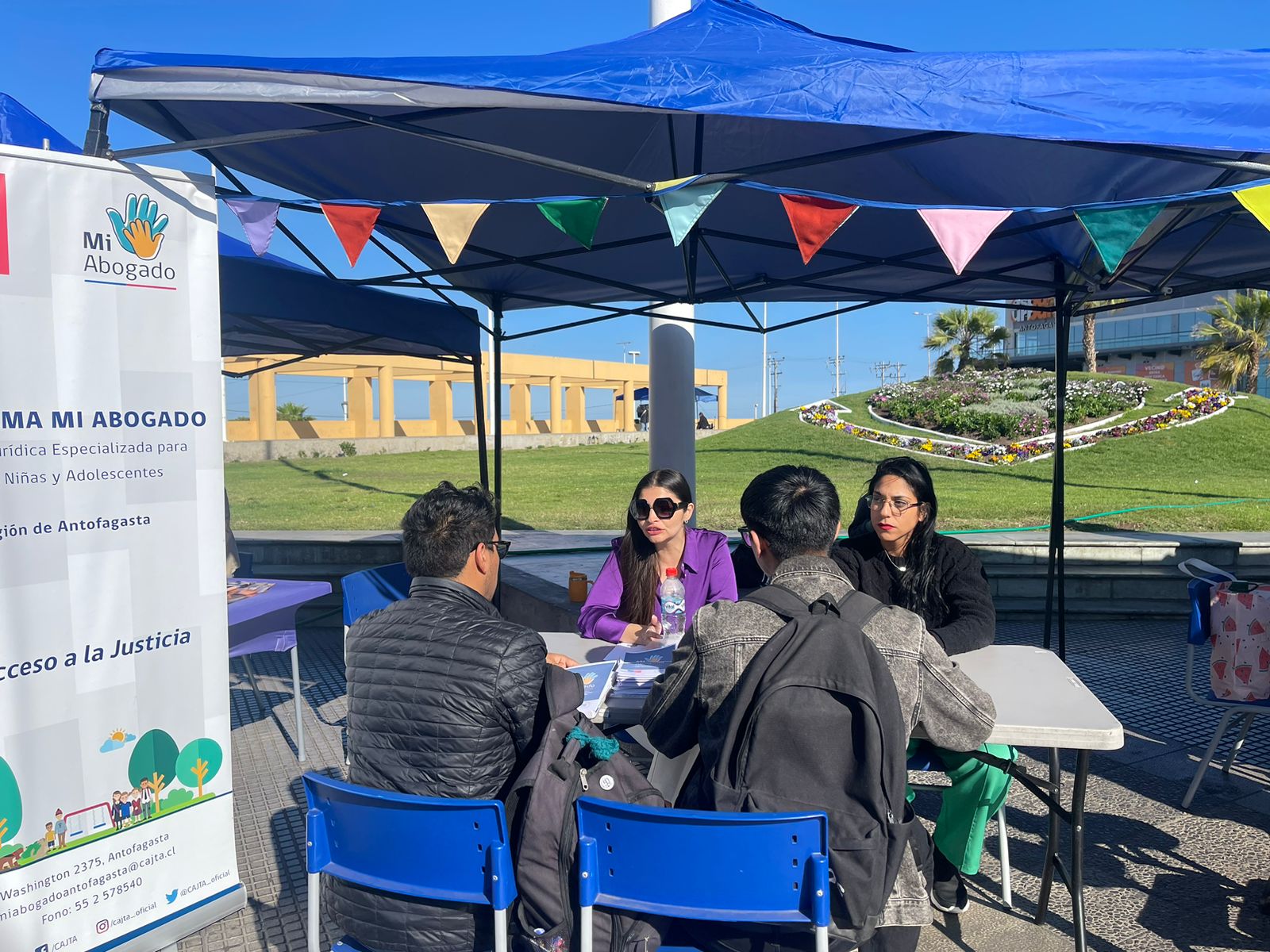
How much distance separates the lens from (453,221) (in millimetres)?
3072

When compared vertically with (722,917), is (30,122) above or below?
above

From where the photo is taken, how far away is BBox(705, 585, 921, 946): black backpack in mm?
1657

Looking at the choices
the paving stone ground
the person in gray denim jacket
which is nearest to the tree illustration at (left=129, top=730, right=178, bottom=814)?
the paving stone ground

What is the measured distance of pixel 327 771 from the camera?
4012 millimetres

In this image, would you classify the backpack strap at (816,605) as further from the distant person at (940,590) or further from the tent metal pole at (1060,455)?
the tent metal pole at (1060,455)

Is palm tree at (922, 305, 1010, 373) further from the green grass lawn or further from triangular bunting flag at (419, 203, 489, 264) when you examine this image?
triangular bunting flag at (419, 203, 489, 264)

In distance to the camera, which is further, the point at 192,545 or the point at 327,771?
the point at 327,771

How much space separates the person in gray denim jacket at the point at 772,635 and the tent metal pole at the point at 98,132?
2096 millimetres

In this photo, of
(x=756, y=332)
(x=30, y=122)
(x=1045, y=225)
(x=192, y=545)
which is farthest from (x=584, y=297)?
(x=192, y=545)

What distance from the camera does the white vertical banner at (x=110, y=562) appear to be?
82.7 inches

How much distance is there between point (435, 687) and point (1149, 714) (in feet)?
14.3

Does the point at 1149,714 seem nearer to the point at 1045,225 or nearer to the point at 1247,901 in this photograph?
the point at 1247,901

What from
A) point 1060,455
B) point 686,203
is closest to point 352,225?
point 686,203

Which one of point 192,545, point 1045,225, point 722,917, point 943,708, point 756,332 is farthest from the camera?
point 756,332
